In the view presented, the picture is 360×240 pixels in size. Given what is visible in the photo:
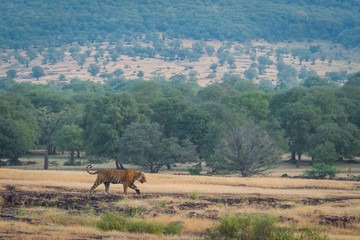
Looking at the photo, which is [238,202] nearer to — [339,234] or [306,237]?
[339,234]

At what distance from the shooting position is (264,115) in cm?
8231

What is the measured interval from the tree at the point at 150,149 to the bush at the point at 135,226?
39893mm

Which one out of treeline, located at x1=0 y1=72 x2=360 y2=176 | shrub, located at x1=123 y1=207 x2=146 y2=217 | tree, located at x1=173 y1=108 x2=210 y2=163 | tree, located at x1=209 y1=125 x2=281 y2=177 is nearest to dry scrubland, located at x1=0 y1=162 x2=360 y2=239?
shrub, located at x1=123 y1=207 x2=146 y2=217

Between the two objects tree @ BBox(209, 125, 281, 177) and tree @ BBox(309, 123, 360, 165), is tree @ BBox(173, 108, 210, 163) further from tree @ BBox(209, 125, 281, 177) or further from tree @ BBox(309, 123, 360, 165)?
tree @ BBox(309, 123, 360, 165)

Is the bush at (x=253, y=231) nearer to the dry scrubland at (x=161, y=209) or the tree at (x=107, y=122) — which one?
the dry scrubland at (x=161, y=209)

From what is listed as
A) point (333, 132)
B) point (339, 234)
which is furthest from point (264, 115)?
point (339, 234)

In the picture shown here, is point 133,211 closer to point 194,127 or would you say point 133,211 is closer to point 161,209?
point 161,209

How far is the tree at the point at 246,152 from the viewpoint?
168 feet

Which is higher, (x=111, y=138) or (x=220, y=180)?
(x=111, y=138)

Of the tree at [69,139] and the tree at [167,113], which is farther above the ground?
the tree at [167,113]

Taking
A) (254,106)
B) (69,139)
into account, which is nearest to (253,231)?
(69,139)

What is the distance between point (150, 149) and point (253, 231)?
4420 centimetres

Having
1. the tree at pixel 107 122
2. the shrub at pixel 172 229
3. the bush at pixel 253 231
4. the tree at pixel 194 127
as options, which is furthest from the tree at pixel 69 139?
the bush at pixel 253 231

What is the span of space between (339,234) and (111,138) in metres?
48.0
